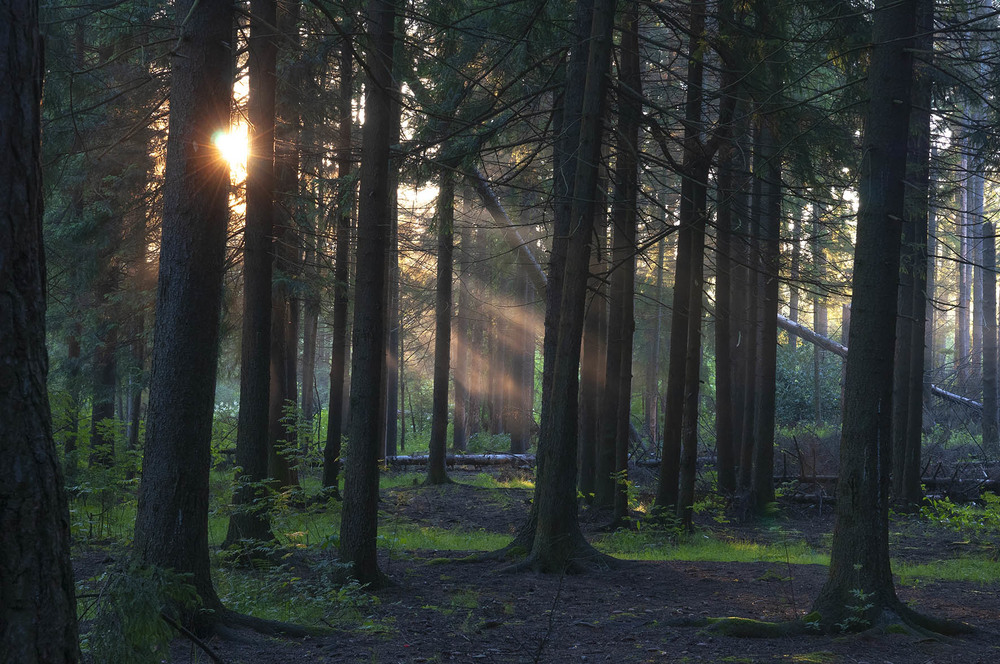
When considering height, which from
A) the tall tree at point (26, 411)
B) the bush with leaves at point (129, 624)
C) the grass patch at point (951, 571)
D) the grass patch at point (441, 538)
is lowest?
the grass patch at point (441, 538)

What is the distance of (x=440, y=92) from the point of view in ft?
38.0

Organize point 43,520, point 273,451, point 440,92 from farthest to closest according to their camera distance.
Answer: point 273,451 → point 440,92 → point 43,520

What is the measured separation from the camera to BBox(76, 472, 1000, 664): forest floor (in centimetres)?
612

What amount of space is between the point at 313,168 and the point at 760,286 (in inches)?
465

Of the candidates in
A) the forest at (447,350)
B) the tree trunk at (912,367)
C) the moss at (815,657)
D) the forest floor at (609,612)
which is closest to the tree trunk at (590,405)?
the forest at (447,350)

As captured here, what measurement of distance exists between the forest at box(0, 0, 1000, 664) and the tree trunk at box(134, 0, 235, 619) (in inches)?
1.0

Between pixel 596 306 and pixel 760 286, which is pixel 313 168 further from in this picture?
pixel 760 286

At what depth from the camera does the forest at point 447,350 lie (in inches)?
233

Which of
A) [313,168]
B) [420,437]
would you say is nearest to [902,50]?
[313,168]

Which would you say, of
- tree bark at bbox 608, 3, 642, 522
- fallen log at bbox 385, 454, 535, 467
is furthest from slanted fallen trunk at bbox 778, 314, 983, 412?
tree bark at bbox 608, 3, 642, 522

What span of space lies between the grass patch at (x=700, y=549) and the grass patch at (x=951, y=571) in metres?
1.28

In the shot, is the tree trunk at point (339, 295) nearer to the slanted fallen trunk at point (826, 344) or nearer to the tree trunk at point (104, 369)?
the tree trunk at point (104, 369)

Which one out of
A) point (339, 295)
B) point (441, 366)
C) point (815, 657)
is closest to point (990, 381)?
point (441, 366)

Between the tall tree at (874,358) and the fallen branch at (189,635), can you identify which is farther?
the tall tree at (874,358)
